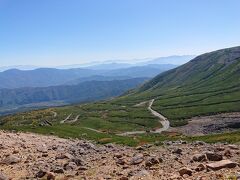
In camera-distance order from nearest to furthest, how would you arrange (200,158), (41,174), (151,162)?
(200,158) < (151,162) < (41,174)

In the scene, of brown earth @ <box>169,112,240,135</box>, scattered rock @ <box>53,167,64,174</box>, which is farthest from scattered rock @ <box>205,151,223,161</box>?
brown earth @ <box>169,112,240,135</box>

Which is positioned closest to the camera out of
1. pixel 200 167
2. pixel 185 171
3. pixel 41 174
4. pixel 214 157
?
pixel 185 171

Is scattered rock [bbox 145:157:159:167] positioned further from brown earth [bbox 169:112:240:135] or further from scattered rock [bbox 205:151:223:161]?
brown earth [bbox 169:112:240:135]

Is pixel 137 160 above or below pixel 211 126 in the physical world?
above

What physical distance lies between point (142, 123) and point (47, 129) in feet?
259

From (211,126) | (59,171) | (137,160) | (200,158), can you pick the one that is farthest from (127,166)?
(211,126)

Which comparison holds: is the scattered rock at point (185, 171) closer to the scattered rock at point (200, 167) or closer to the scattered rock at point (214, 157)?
the scattered rock at point (200, 167)

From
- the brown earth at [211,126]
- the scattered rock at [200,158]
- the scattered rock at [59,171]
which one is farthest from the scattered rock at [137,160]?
the brown earth at [211,126]

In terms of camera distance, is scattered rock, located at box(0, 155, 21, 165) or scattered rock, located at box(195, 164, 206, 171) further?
scattered rock, located at box(0, 155, 21, 165)

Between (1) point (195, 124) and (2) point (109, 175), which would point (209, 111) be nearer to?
(1) point (195, 124)

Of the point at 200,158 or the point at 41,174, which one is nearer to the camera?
the point at 200,158

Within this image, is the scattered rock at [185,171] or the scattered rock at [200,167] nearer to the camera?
the scattered rock at [185,171]

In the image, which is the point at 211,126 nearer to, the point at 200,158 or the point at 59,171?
the point at 200,158

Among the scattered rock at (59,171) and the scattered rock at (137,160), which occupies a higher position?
the scattered rock at (137,160)
